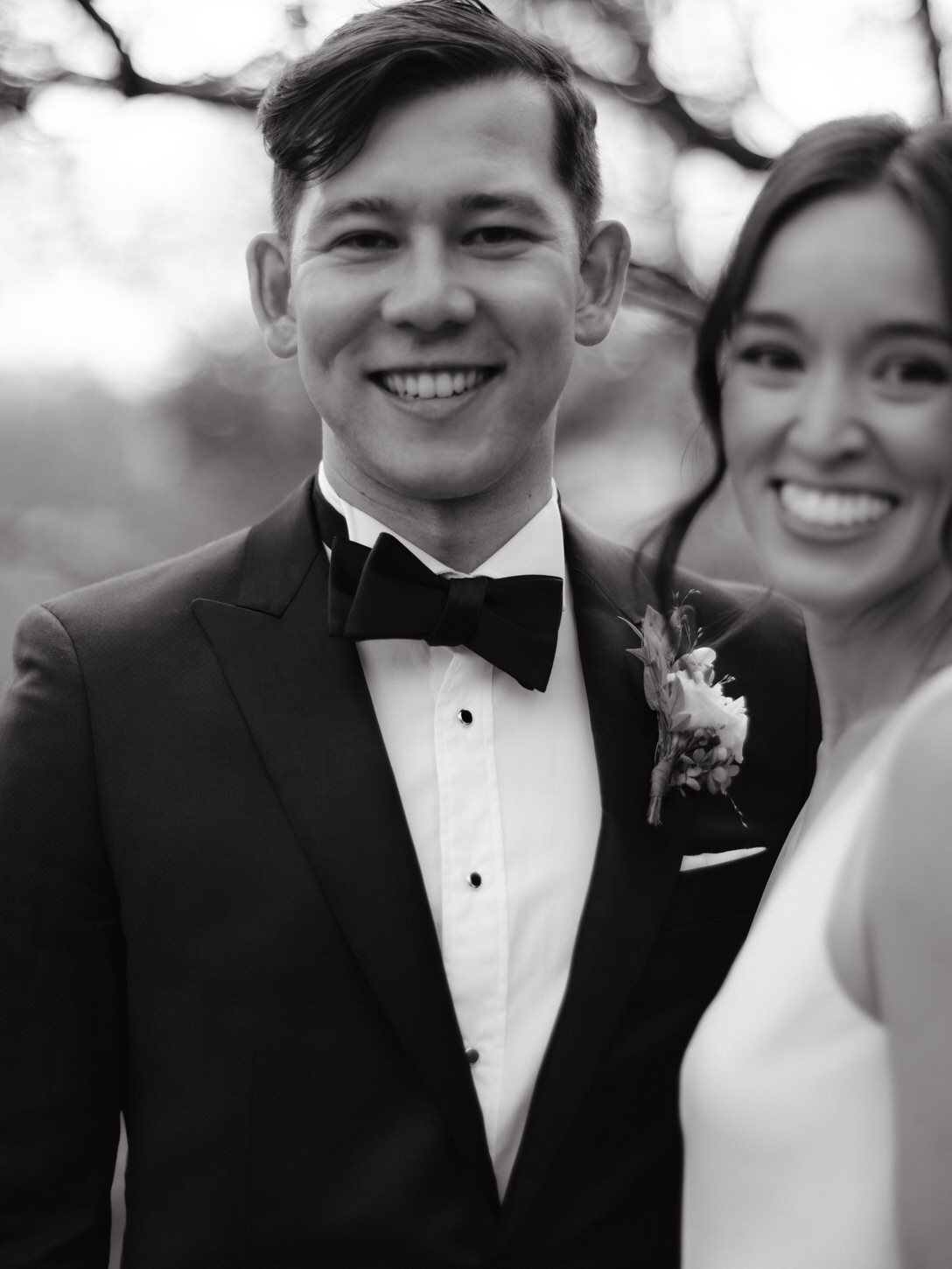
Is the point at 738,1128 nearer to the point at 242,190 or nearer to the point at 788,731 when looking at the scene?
the point at 788,731

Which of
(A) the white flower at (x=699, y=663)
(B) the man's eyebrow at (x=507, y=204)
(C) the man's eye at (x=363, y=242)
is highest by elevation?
(B) the man's eyebrow at (x=507, y=204)

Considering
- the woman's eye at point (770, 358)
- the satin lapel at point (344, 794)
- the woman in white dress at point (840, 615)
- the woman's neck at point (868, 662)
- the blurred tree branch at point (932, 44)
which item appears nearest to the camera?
the woman in white dress at point (840, 615)

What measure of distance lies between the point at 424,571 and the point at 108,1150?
1094 millimetres

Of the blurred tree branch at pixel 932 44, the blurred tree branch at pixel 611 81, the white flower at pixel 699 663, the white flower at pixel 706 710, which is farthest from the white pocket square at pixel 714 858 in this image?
the blurred tree branch at pixel 932 44

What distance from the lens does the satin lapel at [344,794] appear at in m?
2.16

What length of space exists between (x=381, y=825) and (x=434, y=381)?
0.74 meters

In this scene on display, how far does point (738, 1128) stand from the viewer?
5.86ft

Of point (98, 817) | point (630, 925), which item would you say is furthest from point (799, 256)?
point (98, 817)

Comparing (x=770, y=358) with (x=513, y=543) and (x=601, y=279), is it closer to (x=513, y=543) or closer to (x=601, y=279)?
(x=513, y=543)

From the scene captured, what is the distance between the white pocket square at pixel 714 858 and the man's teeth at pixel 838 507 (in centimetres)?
74

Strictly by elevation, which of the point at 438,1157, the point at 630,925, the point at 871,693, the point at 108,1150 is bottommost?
the point at 108,1150

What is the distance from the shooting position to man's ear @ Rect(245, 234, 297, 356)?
2604mm

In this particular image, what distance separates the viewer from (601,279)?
275 cm

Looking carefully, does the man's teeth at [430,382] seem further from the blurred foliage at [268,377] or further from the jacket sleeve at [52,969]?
the blurred foliage at [268,377]
